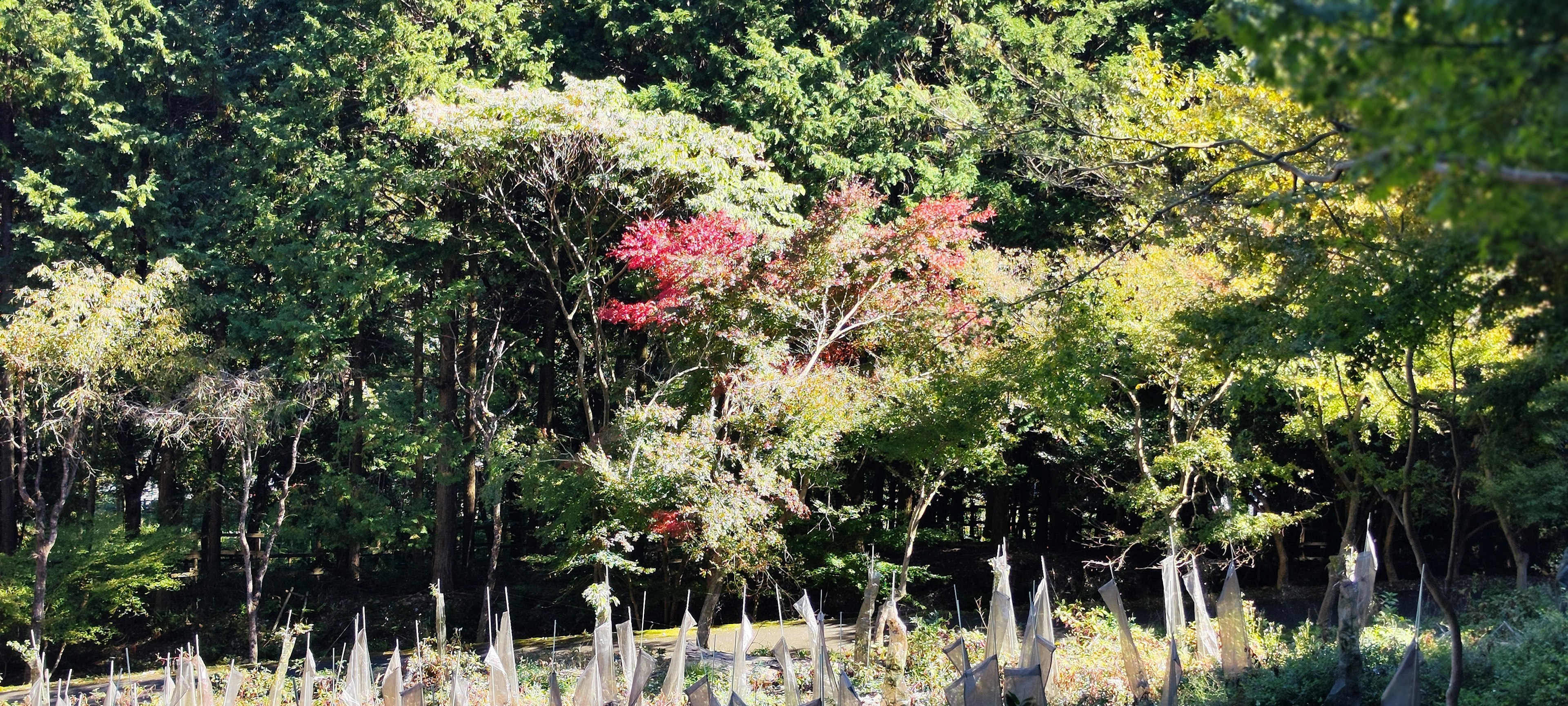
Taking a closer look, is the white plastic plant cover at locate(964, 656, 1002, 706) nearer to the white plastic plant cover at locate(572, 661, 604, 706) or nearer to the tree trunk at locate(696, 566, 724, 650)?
the white plastic plant cover at locate(572, 661, 604, 706)

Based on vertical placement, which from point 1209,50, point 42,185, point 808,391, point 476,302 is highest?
point 1209,50

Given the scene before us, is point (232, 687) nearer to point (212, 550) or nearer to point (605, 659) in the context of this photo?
point (605, 659)

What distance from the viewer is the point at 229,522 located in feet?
76.8

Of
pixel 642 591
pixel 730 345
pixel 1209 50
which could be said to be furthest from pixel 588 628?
pixel 1209 50

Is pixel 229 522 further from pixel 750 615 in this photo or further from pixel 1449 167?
pixel 1449 167

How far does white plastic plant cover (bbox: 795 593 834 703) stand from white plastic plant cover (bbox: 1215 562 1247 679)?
126 inches

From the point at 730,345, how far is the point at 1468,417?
718cm

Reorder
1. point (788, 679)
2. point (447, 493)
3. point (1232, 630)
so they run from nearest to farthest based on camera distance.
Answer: point (788, 679)
point (1232, 630)
point (447, 493)

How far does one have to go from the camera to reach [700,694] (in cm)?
796

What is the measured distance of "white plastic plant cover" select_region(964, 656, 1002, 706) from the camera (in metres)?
7.65

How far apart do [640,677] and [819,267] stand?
540cm

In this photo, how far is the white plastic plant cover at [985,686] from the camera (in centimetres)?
765

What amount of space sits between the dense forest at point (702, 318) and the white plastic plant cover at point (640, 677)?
2040 mm

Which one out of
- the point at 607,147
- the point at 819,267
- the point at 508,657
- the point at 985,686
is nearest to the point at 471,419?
the point at 607,147
